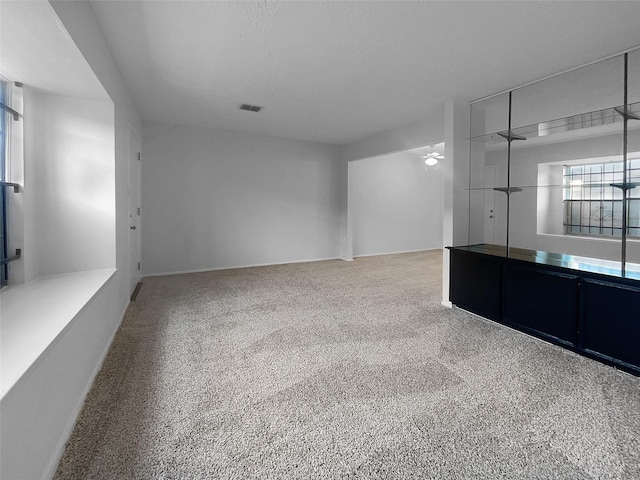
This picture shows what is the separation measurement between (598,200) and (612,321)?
1.10 metres

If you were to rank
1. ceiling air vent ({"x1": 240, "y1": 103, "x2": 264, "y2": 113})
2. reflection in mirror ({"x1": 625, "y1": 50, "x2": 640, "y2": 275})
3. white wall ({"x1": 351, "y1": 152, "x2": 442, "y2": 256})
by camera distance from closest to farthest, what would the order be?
reflection in mirror ({"x1": 625, "y1": 50, "x2": 640, "y2": 275}), ceiling air vent ({"x1": 240, "y1": 103, "x2": 264, "y2": 113}), white wall ({"x1": 351, "y1": 152, "x2": 442, "y2": 256})

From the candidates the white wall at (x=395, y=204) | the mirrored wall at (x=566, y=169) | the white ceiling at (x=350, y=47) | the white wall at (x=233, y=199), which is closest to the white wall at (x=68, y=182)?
the white ceiling at (x=350, y=47)

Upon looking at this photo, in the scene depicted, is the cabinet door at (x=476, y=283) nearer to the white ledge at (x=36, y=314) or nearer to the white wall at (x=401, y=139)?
the white wall at (x=401, y=139)

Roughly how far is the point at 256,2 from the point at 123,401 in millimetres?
2682

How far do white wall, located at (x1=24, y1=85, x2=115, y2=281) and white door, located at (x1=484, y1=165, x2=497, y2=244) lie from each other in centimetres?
392

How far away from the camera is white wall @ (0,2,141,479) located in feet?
3.80

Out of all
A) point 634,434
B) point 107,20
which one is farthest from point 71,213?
point 634,434

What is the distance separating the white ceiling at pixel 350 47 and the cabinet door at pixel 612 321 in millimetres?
1930

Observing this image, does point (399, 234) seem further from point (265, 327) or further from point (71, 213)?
point (71, 213)

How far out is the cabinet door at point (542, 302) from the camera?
8.71 feet

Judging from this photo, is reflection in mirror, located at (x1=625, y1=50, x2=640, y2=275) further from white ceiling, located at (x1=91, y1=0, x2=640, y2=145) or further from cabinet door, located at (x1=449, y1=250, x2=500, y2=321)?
cabinet door, located at (x1=449, y1=250, x2=500, y2=321)

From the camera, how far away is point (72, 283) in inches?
91.6

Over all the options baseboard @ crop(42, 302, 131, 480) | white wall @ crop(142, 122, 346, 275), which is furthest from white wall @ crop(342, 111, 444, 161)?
baseboard @ crop(42, 302, 131, 480)

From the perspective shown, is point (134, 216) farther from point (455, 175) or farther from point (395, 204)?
point (395, 204)
